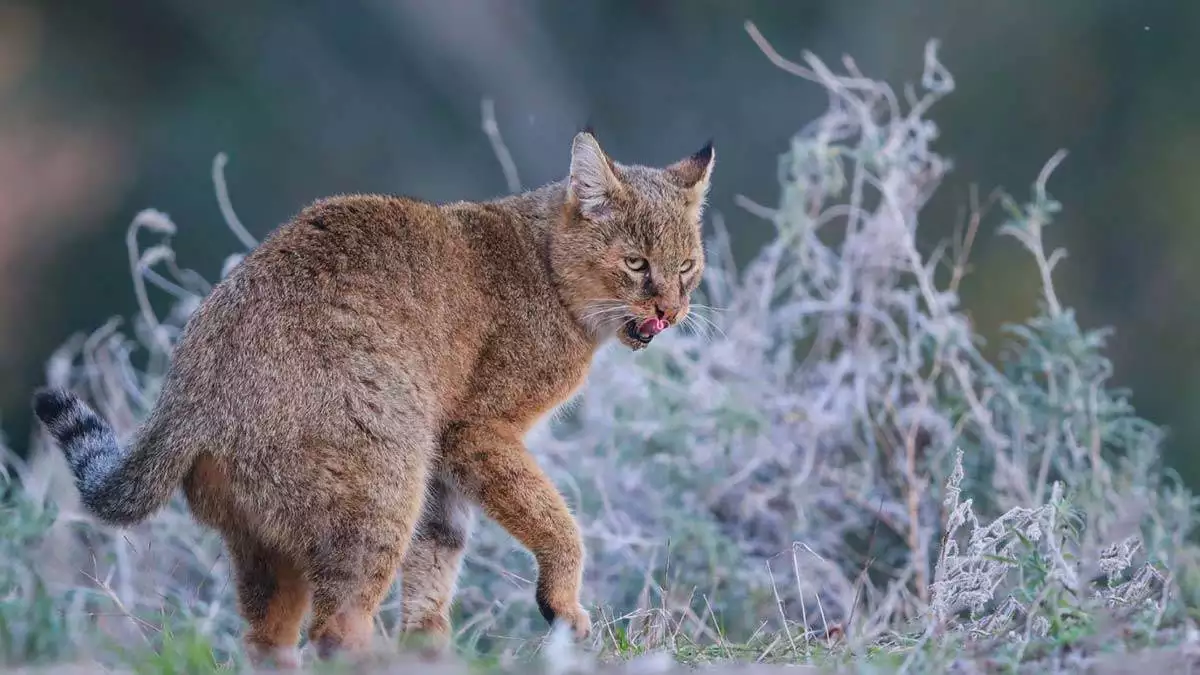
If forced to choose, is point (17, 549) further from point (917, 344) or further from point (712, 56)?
point (712, 56)

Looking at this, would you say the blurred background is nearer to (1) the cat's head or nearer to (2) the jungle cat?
(1) the cat's head

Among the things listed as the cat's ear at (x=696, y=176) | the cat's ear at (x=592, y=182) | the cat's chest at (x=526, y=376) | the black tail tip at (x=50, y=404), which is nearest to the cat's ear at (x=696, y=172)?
the cat's ear at (x=696, y=176)

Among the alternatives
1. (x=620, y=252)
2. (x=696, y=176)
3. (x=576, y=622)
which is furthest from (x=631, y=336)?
(x=576, y=622)

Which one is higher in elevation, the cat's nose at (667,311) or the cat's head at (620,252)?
the cat's head at (620,252)

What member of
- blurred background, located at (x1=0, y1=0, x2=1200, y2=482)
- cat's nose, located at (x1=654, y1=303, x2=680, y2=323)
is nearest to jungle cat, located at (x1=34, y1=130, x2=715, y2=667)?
cat's nose, located at (x1=654, y1=303, x2=680, y2=323)

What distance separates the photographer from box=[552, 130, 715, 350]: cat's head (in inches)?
246

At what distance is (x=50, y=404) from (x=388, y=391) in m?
1.15

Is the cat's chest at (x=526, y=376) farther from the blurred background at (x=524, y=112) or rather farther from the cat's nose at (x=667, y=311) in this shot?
the blurred background at (x=524, y=112)

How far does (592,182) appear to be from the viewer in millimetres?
6348

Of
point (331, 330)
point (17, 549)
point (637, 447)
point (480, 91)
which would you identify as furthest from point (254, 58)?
point (331, 330)

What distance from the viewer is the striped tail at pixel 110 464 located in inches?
204

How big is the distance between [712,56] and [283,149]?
15.8 feet

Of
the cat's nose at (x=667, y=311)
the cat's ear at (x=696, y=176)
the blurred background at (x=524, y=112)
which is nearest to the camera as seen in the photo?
the cat's nose at (x=667, y=311)

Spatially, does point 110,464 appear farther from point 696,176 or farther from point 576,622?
point 696,176
